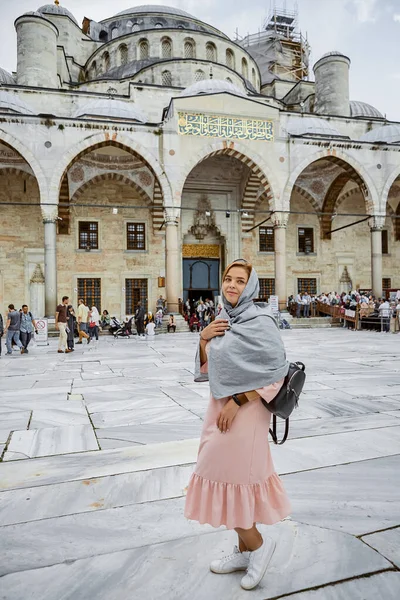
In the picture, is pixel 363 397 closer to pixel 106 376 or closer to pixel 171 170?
pixel 106 376

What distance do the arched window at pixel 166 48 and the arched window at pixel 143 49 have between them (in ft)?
2.86

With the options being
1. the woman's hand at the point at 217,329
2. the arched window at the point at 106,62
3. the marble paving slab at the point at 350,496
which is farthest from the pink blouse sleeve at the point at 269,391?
the arched window at the point at 106,62

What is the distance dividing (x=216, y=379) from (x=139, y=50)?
26.6m

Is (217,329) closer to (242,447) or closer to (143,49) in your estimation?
(242,447)

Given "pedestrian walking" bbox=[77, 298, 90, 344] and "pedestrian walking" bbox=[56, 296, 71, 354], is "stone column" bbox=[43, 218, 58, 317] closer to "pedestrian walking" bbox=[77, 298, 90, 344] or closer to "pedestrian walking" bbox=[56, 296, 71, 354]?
"pedestrian walking" bbox=[77, 298, 90, 344]

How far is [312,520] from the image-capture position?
79.7 inches

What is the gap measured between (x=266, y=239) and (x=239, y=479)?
21231 mm

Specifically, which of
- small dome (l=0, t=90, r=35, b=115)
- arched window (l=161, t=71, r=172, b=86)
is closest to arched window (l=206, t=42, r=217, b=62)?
arched window (l=161, t=71, r=172, b=86)

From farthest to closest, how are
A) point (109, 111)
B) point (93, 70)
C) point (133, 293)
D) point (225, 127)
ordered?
point (93, 70)
point (133, 293)
point (109, 111)
point (225, 127)

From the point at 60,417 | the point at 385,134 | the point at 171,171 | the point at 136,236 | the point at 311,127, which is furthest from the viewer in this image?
the point at 385,134

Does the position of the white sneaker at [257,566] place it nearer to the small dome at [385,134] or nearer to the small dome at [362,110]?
the small dome at [385,134]

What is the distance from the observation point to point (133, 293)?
20.4m

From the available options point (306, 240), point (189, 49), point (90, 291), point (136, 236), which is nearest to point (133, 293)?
point (90, 291)

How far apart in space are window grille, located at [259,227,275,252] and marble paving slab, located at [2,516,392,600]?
68.2ft
